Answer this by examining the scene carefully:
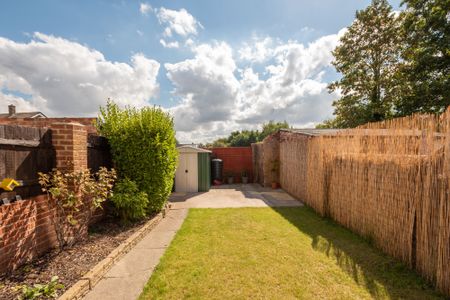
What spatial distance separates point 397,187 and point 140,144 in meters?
5.83

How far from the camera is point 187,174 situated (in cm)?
1170

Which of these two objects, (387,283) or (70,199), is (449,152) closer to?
(387,283)

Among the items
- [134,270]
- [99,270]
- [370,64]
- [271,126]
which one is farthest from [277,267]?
[271,126]

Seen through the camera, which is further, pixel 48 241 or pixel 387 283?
pixel 48 241

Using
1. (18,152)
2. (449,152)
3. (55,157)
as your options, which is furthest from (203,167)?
(449,152)

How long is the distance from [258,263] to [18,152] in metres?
4.22

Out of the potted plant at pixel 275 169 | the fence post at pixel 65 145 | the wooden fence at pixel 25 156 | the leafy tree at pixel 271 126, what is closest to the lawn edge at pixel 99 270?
the wooden fence at pixel 25 156

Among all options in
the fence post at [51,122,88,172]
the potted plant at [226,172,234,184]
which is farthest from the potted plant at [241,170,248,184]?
the fence post at [51,122,88,172]

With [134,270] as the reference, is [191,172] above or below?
above

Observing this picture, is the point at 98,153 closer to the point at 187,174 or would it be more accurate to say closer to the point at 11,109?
the point at 187,174

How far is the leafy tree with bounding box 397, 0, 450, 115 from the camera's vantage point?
38.2ft

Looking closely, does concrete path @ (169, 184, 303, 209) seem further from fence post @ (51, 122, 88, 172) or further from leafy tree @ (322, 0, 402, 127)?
leafy tree @ (322, 0, 402, 127)

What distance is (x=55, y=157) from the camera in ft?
13.6

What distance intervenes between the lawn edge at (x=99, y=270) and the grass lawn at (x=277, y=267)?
797 millimetres
